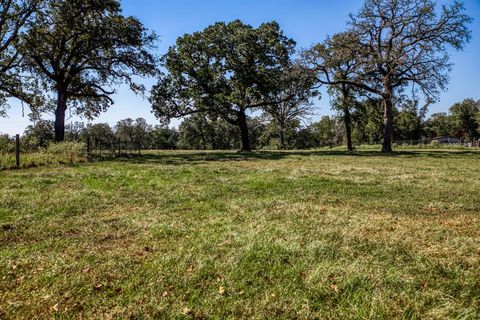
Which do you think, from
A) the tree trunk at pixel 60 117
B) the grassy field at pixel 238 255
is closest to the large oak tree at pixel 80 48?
the tree trunk at pixel 60 117

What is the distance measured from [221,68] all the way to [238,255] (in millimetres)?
29363

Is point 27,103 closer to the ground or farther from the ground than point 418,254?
farther from the ground

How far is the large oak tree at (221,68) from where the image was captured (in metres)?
30.3

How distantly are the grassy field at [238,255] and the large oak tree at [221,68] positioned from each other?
23.6 metres

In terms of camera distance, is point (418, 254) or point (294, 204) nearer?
point (418, 254)

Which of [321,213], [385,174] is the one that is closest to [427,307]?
[321,213]

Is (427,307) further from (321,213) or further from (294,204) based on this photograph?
(294,204)

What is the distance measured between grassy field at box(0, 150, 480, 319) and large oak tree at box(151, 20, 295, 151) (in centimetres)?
2358

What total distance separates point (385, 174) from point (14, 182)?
41.2 ft

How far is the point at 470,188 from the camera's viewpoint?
9320mm

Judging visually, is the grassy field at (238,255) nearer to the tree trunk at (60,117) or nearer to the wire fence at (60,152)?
the wire fence at (60,152)

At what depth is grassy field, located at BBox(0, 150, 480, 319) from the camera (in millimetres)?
3135

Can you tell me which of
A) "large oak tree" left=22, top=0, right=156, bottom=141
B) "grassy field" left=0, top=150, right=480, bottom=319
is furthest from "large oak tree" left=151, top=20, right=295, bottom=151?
"grassy field" left=0, top=150, right=480, bottom=319

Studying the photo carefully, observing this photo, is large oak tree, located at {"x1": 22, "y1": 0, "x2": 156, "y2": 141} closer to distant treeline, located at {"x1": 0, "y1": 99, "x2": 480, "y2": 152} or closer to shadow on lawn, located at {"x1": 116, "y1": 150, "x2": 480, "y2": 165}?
shadow on lawn, located at {"x1": 116, "y1": 150, "x2": 480, "y2": 165}
